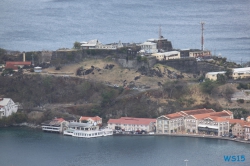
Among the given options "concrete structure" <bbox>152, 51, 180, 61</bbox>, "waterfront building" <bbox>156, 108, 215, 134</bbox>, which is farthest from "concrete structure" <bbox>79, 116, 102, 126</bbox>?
"concrete structure" <bbox>152, 51, 180, 61</bbox>

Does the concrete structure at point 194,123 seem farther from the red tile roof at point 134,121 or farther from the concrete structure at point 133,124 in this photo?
the red tile roof at point 134,121

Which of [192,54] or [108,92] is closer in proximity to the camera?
[108,92]

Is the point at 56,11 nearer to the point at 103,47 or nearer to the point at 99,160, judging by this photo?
the point at 103,47

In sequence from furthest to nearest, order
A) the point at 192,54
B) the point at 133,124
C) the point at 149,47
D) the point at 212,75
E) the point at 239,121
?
the point at 149,47
the point at 192,54
the point at 212,75
the point at 133,124
the point at 239,121

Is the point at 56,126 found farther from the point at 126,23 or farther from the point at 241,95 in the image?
the point at 126,23

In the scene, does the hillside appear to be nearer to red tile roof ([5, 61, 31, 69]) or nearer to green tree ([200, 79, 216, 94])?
green tree ([200, 79, 216, 94])

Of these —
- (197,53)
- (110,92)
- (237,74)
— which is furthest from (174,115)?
(197,53)
